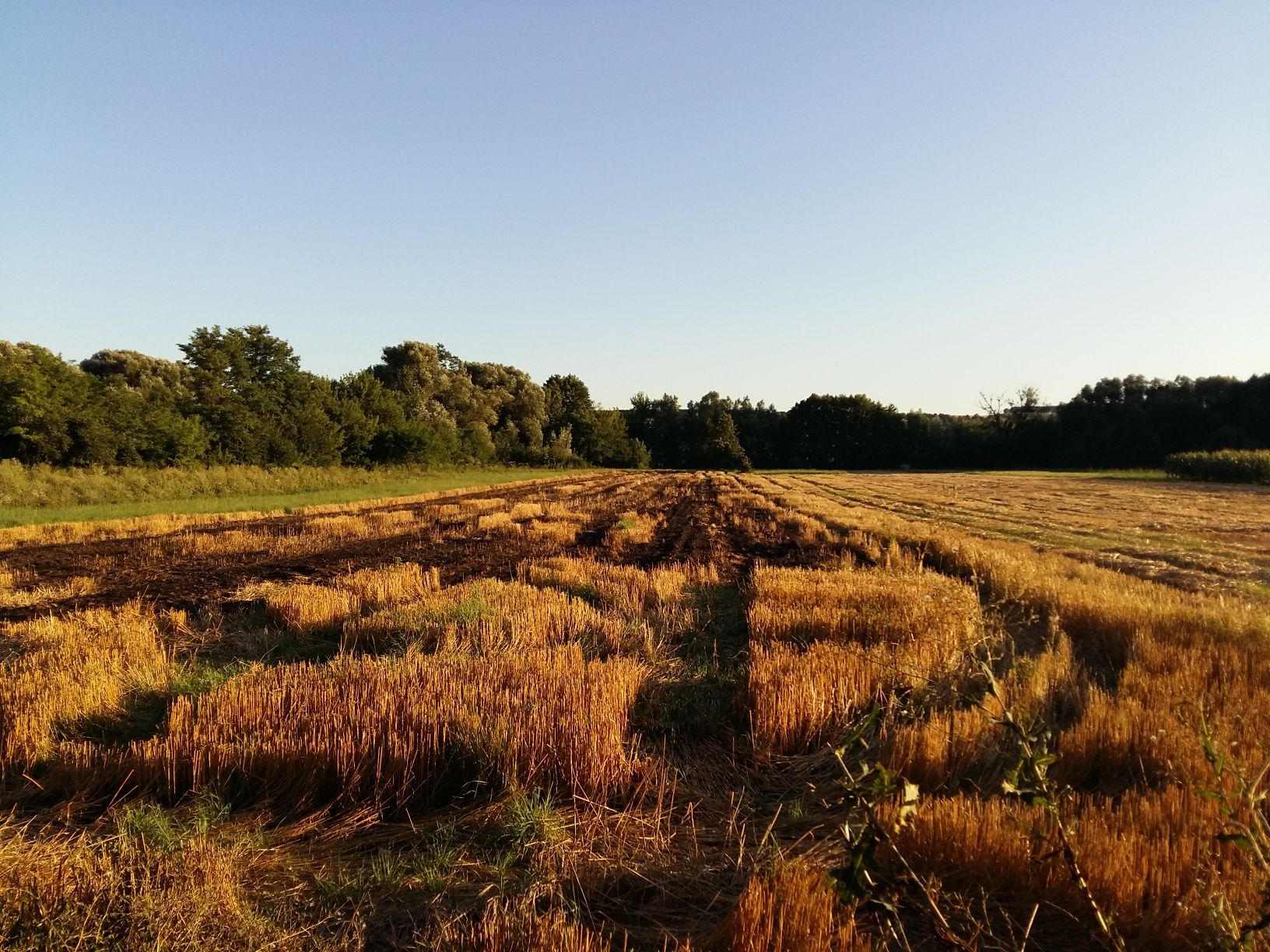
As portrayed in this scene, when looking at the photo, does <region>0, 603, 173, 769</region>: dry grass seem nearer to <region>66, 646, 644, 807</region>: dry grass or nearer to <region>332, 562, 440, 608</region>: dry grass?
<region>66, 646, 644, 807</region>: dry grass

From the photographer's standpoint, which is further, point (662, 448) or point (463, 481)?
point (662, 448)

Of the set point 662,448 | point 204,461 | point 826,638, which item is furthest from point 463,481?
point 662,448

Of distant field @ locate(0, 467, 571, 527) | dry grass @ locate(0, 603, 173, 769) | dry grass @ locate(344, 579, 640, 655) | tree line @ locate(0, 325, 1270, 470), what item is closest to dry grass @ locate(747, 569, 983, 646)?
dry grass @ locate(344, 579, 640, 655)

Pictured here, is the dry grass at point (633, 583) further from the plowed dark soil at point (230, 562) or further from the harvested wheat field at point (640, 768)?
the plowed dark soil at point (230, 562)

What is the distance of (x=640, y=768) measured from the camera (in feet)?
12.1

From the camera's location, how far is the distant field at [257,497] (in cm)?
2137

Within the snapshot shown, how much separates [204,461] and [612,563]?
34983 millimetres

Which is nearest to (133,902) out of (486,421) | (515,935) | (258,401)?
(515,935)

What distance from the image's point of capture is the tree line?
31.9 metres

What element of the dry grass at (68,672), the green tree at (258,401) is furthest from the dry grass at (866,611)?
the green tree at (258,401)

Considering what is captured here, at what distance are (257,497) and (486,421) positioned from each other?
48645 mm

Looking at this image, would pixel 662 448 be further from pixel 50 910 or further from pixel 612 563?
pixel 50 910

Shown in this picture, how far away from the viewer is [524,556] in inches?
488

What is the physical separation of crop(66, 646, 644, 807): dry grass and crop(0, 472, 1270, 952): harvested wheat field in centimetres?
2
